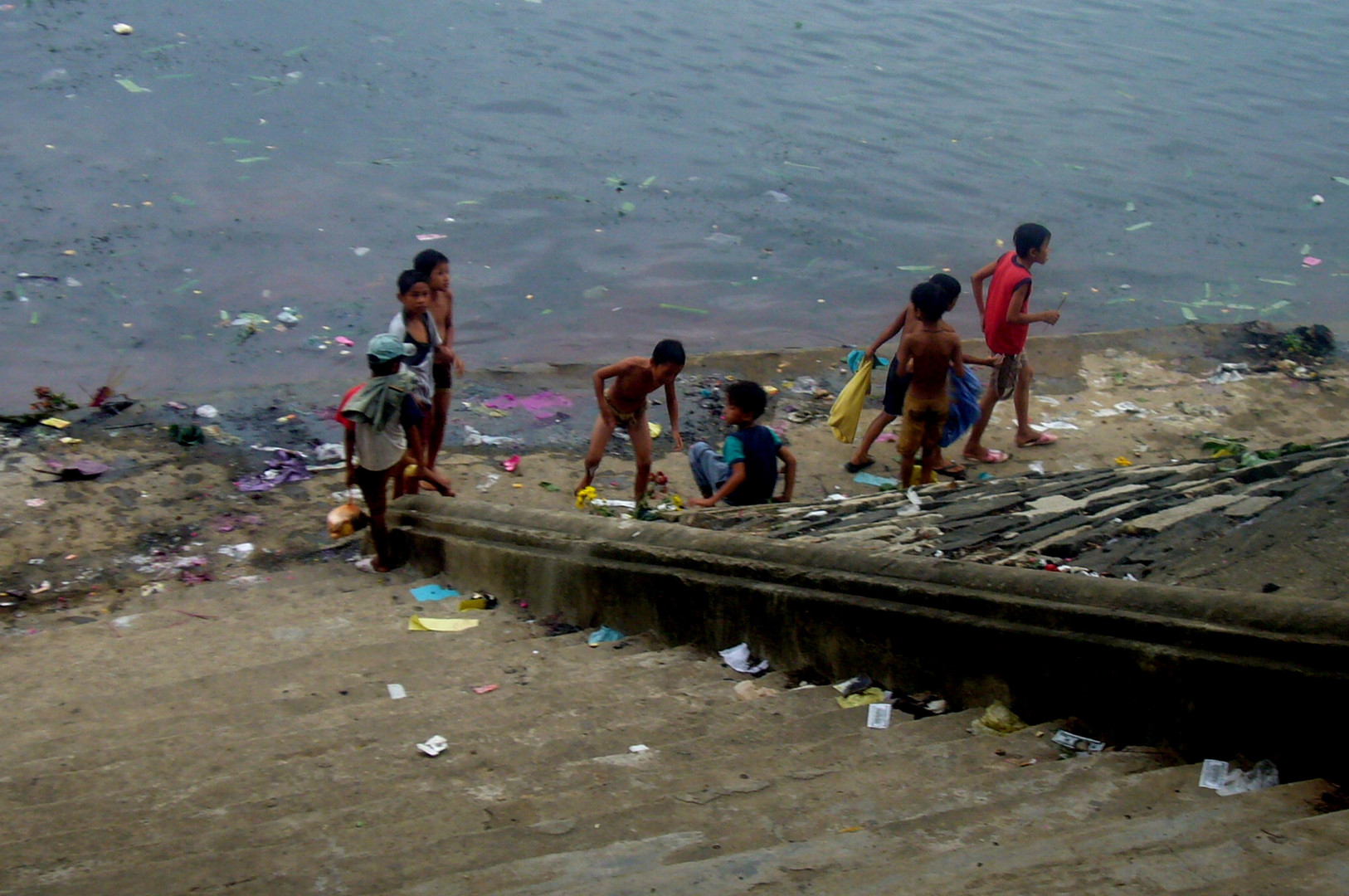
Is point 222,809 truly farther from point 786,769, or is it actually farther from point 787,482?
point 787,482

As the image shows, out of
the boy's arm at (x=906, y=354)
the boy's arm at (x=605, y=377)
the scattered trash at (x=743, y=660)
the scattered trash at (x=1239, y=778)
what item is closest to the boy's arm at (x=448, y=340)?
the boy's arm at (x=605, y=377)

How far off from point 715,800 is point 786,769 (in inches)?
9.4

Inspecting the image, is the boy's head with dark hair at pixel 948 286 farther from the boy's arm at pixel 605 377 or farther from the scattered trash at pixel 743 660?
the scattered trash at pixel 743 660

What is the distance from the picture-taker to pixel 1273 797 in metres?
2.44

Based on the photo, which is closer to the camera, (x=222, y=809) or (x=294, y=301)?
(x=222, y=809)

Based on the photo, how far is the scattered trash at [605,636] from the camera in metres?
4.13

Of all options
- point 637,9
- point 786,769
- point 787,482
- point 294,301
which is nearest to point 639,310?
point 294,301

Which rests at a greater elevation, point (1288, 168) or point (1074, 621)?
point (1288, 168)

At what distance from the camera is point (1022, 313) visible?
278 inches

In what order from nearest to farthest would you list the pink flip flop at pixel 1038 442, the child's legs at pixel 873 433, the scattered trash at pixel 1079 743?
the scattered trash at pixel 1079 743 < the child's legs at pixel 873 433 < the pink flip flop at pixel 1038 442

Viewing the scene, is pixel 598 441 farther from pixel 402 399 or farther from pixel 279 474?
pixel 279 474

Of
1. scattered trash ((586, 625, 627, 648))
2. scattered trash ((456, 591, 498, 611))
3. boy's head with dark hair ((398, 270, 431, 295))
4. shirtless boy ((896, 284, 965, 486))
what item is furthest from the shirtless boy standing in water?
scattered trash ((586, 625, 627, 648))

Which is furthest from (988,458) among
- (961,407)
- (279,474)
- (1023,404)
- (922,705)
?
(922,705)

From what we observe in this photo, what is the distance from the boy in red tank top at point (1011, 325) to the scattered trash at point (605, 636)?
386 cm
